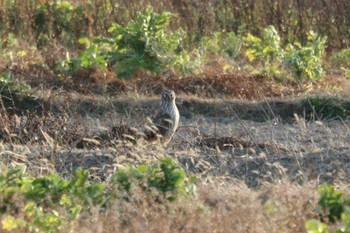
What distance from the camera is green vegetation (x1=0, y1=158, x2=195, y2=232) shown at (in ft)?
22.5

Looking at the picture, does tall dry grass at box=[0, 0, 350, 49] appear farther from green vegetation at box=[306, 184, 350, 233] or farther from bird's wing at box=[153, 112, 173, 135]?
green vegetation at box=[306, 184, 350, 233]

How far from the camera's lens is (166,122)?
1084 centimetres

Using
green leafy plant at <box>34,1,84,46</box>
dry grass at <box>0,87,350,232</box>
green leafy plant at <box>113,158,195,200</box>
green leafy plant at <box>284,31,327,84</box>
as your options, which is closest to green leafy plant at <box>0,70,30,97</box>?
dry grass at <box>0,87,350,232</box>

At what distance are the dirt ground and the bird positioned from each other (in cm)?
11

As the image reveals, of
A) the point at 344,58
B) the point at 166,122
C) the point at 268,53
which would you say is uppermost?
the point at 166,122

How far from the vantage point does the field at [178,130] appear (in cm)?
684

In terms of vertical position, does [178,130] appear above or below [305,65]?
above

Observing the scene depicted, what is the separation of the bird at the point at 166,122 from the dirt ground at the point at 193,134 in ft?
0.36

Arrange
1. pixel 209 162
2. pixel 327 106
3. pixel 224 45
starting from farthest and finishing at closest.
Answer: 1. pixel 224 45
2. pixel 327 106
3. pixel 209 162

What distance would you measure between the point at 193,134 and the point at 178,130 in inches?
37.0

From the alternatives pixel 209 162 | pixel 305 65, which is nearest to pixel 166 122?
pixel 209 162

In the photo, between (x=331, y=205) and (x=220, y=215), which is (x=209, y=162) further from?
(x=220, y=215)

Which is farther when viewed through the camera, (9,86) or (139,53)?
(139,53)

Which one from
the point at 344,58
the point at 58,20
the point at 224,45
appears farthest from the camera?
the point at 58,20
